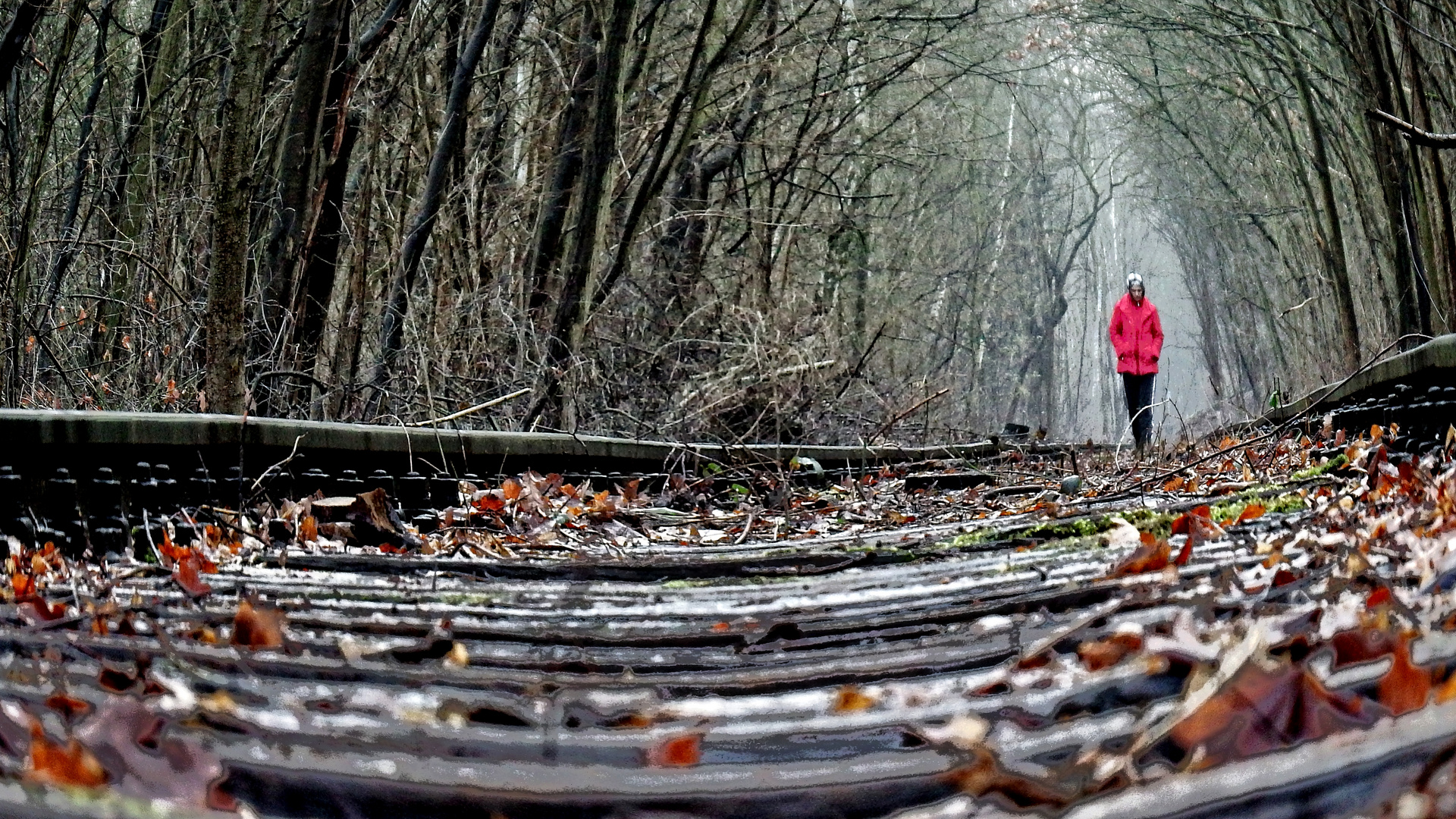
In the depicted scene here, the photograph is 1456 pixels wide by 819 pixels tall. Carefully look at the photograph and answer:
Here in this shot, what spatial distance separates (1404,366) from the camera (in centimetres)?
495

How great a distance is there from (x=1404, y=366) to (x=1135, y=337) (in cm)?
1027

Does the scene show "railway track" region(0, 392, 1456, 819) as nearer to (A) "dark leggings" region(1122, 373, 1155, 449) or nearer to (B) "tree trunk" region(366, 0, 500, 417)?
(B) "tree trunk" region(366, 0, 500, 417)

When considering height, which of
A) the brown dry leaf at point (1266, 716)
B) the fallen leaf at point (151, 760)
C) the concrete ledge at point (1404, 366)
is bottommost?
the fallen leaf at point (151, 760)

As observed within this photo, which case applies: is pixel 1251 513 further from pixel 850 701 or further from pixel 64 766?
pixel 64 766

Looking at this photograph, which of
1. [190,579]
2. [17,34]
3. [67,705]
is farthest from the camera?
[17,34]

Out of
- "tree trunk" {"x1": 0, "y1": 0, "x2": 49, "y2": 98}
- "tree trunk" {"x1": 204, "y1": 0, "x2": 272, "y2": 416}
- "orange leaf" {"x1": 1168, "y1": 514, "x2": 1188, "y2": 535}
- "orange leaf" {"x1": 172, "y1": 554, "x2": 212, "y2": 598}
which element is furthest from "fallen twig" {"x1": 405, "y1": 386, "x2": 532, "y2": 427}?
"orange leaf" {"x1": 1168, "y1": 514, "x2": 1188, "y2": 535}

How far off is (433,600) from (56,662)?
105 cm

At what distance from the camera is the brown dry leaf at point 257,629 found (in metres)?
2.16

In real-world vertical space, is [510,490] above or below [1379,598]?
below

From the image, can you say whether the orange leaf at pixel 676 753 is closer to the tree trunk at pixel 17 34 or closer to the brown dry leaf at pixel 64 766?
the brown dry leaf at pixel 64 766

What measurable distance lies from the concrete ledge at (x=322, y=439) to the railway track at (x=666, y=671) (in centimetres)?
4

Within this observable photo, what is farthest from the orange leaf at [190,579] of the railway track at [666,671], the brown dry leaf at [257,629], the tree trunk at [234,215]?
the tree trunk at [234,215]

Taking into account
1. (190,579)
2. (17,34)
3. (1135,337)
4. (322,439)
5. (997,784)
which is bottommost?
(190,579)

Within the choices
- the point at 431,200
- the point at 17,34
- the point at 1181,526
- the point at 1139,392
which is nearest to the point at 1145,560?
the point at 1181,526
